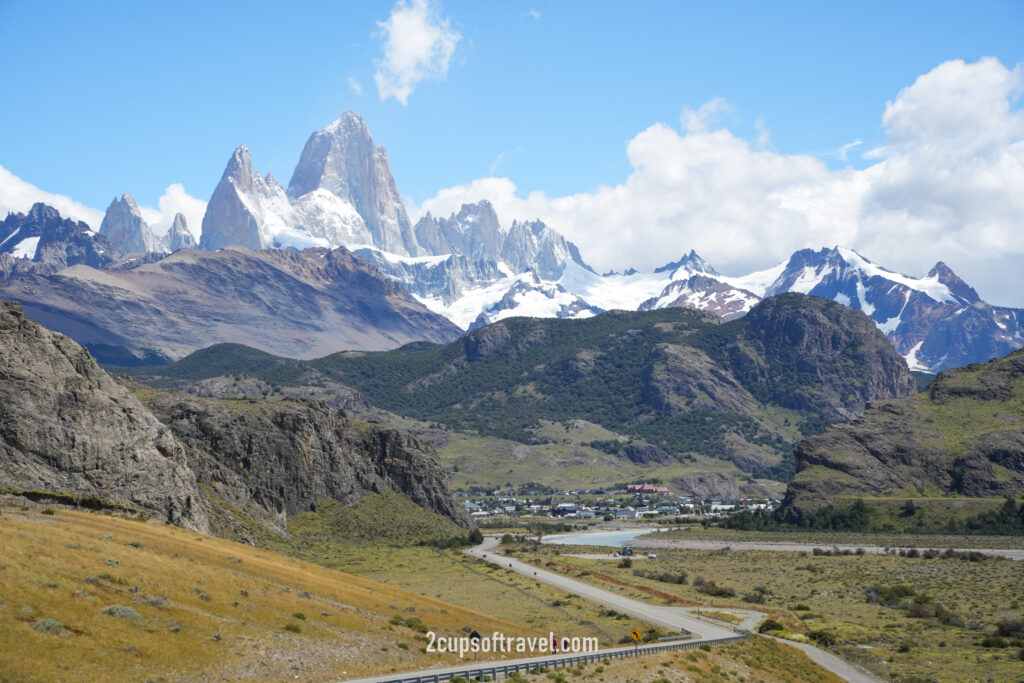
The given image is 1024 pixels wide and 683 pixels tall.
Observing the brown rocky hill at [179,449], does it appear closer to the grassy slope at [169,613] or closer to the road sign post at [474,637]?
the grassy slope at [169,613]

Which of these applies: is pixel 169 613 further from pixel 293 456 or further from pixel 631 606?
pixel 293 456

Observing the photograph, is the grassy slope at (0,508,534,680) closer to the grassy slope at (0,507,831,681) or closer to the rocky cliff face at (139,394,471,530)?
the grassy slope at (0,507,831,681)

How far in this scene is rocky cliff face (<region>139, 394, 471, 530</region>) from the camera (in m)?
126

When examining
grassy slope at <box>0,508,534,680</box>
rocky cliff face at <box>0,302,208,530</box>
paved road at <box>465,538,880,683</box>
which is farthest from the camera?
rocky cliff face at <box>0,302,208,530</box>

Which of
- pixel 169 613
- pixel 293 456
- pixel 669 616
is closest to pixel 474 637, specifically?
→ pixel 169 613

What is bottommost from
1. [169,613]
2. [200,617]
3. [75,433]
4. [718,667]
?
[718,667]

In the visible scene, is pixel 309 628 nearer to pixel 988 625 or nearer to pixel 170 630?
pixel 170 630

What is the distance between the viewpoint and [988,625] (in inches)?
3474

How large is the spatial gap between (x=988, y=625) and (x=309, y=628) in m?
66.8

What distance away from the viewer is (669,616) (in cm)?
8975

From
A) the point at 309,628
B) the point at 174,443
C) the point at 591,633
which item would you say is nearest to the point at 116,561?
the point at 309,628

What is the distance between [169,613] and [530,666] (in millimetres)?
19016

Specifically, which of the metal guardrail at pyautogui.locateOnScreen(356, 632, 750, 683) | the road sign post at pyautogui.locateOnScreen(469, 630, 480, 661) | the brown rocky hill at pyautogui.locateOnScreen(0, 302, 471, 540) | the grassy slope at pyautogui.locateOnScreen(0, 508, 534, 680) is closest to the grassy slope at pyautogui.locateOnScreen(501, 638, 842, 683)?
the metal guardrail at pyautogui.locateOnScreen(356, 632, 750, 683)

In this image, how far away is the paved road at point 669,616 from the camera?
73125 millimetres
